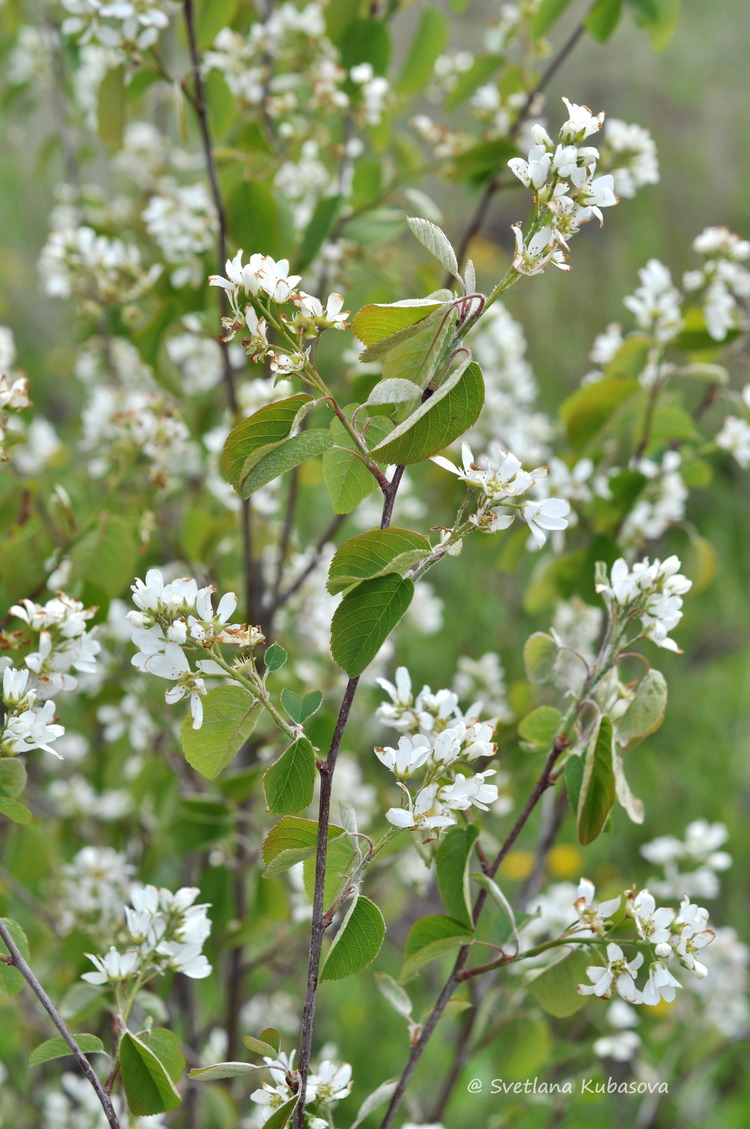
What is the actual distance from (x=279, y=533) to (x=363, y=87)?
72 cm

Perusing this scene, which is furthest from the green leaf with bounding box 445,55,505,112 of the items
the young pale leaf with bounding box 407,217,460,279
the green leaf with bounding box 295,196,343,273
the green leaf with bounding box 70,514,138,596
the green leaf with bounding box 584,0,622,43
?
the young pale leaf with bounding box 407,217,460,279

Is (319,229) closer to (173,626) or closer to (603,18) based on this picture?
(603,18)

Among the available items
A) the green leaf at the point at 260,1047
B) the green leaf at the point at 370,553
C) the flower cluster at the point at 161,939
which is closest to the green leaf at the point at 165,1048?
the flower cluster at the point at 161,939

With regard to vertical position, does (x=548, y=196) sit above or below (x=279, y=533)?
above

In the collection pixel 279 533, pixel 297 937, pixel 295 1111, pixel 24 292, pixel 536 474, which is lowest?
pixel 24 292

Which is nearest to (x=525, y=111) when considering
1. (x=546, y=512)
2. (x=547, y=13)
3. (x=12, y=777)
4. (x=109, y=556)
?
(x=547, y=13)

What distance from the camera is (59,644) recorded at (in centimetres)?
96

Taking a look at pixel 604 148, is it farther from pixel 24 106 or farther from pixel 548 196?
pixel 24 106

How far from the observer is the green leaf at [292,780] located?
789 millimetres

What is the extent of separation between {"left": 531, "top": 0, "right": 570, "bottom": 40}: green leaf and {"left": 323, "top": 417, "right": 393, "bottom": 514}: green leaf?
0.99 m

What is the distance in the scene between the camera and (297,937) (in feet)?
5.72

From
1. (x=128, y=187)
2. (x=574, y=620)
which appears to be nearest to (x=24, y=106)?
(x=128, y=187)

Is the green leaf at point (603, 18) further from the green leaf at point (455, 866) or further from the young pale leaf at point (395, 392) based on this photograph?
the green leaf at point (455, 866)

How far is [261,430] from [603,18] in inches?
43.2
